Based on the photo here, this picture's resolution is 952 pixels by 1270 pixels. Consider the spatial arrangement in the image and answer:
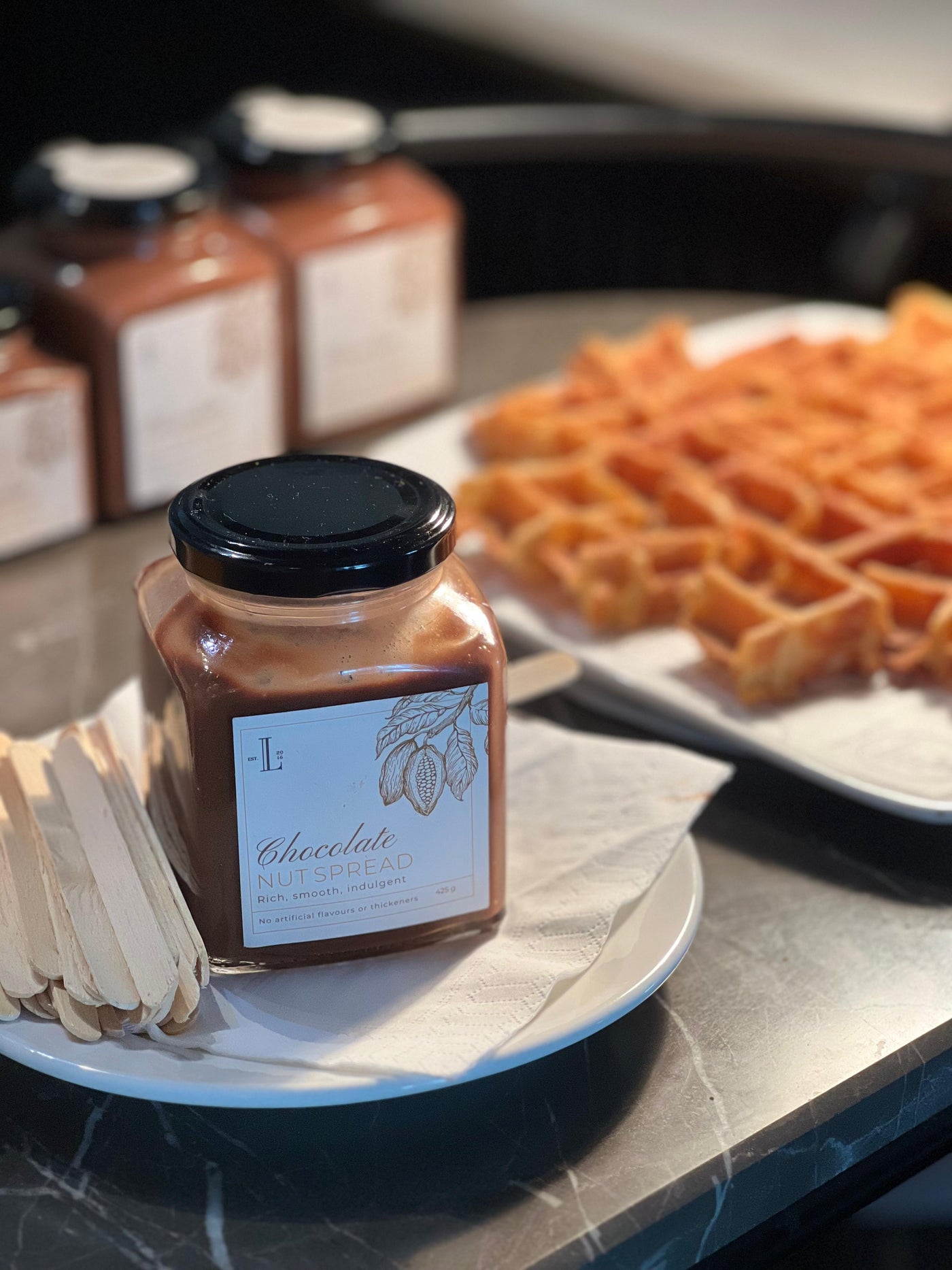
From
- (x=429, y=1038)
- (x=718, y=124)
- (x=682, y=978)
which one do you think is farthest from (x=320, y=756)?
(x=718, y=124)

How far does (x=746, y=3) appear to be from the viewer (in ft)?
11.0

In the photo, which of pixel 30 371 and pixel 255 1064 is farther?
pixel 30 371

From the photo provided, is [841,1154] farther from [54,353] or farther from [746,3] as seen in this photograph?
[746,3]

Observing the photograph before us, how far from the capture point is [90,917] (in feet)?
2.52

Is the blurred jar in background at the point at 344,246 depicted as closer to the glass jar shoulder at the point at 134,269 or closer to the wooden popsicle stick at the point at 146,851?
the glass jar shoulder at the point at 134,269

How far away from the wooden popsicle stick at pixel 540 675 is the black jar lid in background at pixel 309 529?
0.27 m

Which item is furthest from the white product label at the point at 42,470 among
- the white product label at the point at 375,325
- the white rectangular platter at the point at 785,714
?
the white rectangular platter at the point at 785,714

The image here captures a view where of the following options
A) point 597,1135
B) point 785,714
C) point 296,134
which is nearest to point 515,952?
point 597,1135

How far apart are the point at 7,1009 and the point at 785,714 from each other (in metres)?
0.61

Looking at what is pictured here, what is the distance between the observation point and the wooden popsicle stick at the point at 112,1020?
2.45ft

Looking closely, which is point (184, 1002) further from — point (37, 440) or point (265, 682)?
point (37, 440)

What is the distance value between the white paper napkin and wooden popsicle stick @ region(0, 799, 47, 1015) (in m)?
0.07

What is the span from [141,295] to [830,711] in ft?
2.22

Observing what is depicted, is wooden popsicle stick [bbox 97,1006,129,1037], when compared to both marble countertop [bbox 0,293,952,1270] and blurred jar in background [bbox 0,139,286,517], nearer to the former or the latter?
marble countertop [bbox 0,293,952,1270]
